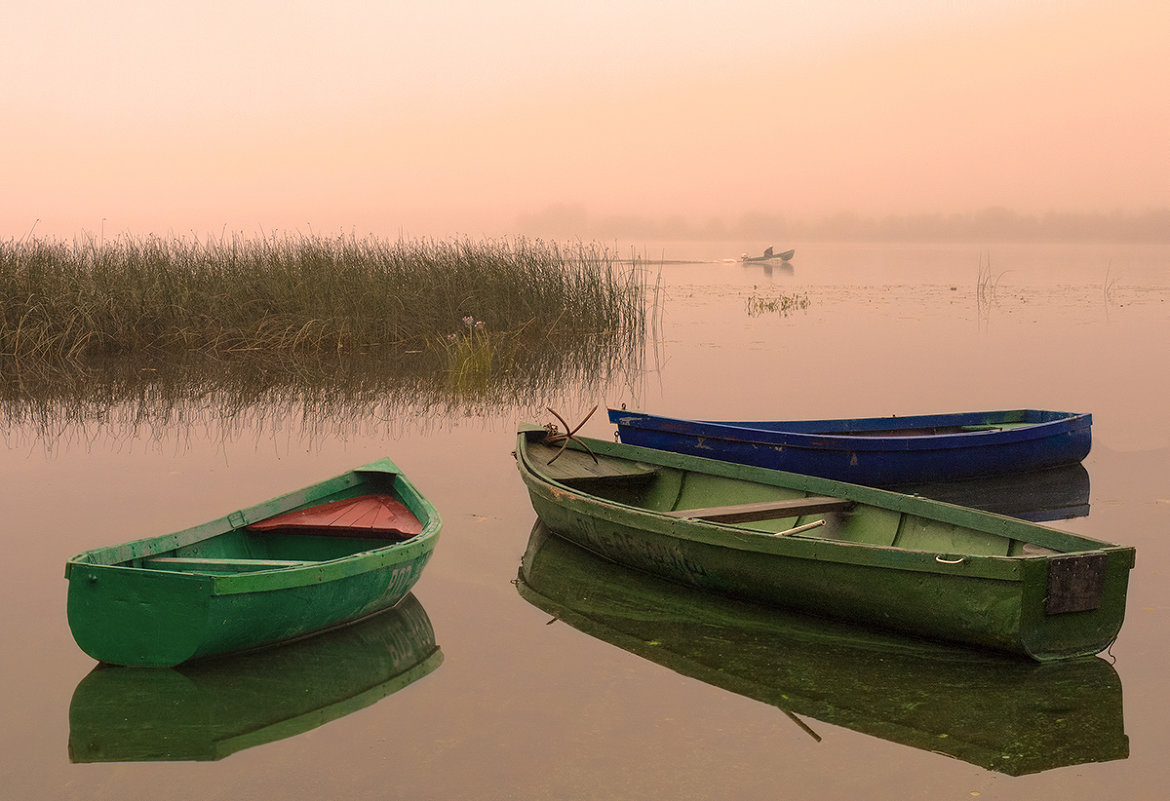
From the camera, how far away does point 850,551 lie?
5.01 meters

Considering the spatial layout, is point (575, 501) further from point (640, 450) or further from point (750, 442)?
point (750, 442)

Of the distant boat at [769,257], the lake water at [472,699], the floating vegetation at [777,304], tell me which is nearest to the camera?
the lake water at [472,699]

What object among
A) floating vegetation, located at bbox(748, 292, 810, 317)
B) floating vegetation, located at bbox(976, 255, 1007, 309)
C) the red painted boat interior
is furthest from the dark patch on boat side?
floating vegetation, located at bbox(976, 255, 1007, 309)

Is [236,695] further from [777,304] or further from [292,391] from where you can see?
[777,304]

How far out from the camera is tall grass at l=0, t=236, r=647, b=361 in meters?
14.9

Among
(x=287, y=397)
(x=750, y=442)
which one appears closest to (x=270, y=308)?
(x=287, y=397)

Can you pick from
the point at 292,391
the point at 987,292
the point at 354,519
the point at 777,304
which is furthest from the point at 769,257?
the point at 354,519

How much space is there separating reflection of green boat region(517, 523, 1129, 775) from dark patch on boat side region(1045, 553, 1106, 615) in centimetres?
33

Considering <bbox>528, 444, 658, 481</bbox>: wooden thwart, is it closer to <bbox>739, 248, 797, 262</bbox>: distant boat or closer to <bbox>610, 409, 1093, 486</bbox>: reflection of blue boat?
<bbox>610, 409, 1093, 486</bbox>: reflection of blue boat

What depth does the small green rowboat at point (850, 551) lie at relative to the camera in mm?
4609

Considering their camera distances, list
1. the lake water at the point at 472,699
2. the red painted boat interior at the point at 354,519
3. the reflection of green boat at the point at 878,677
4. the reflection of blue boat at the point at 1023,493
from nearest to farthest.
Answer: the lake water at the point at 472,699 < the reflection of green boat at the point at 878,677 < the red painted boat interior at the point at 354,519 < the reflection of blue boat at the point at 1023,493

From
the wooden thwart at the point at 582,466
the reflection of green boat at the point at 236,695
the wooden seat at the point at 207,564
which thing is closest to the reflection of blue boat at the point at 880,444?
the wooden thwart at the point at 582,466

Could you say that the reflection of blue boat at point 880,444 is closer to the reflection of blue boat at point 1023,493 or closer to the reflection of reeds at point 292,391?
the reflection of blue boat at point 1023,493

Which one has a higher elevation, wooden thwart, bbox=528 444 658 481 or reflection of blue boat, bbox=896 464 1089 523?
wooden thwart, bbox=528 444 658 481
